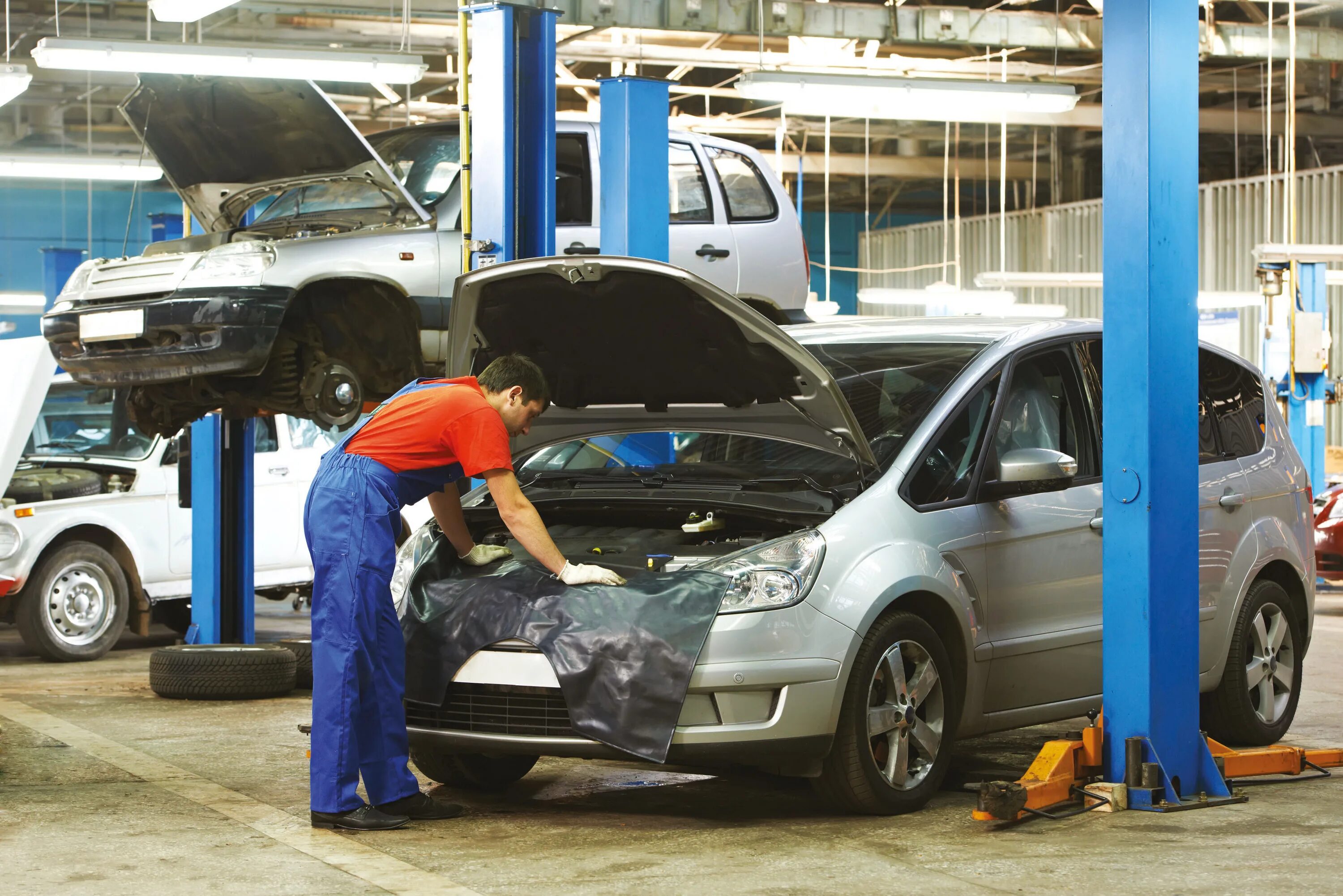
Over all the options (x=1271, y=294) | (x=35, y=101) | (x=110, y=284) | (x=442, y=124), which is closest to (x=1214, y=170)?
(x=1271, y=294)

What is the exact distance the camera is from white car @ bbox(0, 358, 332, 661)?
997 centimetres

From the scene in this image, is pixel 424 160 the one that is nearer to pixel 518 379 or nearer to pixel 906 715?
pixel 518 379

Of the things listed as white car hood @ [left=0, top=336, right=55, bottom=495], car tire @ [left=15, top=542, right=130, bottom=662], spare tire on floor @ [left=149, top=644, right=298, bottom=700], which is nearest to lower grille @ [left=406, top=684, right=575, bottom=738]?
white car hood @ [left=0, top=336, right=55, bottom=495]

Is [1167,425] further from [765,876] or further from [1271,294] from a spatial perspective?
[1271,294]

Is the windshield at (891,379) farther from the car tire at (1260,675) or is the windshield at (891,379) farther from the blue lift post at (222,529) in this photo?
the blue lift post at (222,529)

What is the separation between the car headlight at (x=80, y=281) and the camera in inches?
325

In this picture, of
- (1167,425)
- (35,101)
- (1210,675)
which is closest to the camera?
(1167,425)

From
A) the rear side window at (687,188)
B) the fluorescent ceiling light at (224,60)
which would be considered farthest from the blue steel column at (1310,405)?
the fluorescent ceiling light at (224,60)

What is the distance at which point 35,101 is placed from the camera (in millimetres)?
23516

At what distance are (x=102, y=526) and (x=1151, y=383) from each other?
24.2 feet

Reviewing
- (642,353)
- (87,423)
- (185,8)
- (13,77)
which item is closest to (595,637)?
(642,353)

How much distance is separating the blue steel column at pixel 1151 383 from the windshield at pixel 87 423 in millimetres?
Answer: 7386

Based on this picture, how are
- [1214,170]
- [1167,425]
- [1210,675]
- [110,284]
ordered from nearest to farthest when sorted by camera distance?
[1167,425]
[1210,675]
[110,284]
[1214,170]

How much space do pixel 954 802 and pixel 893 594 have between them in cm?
87
